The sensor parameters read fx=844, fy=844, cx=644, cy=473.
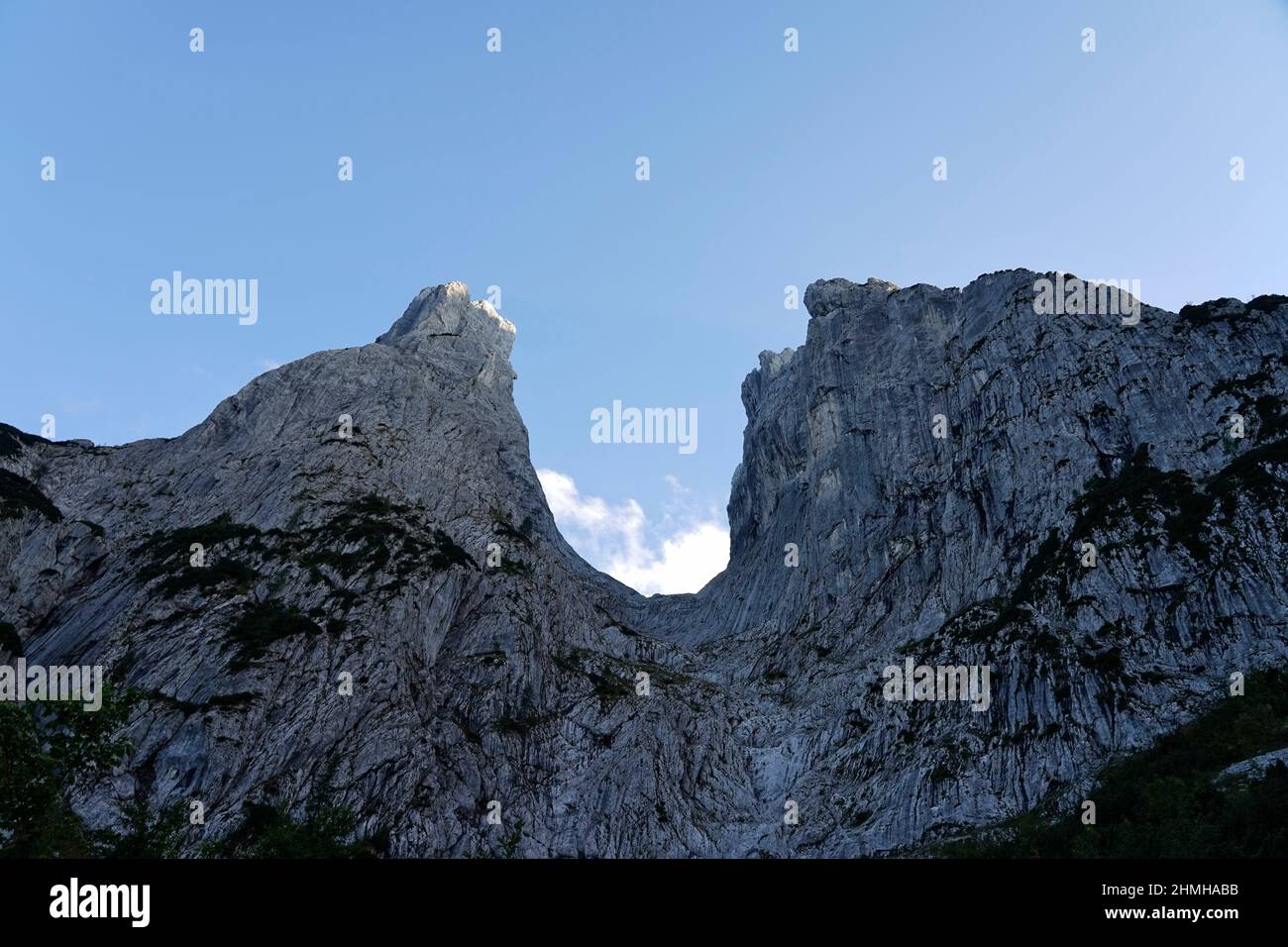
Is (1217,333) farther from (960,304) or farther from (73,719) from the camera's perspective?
(73,719)

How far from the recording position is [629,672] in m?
108

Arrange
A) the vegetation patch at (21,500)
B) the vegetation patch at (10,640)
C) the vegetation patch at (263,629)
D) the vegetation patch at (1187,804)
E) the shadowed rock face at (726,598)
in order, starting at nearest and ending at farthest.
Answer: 1. the vegetation patch at (1187,804)
2. the shadowed rock face at (726,598)
3. the vegetation patch at (263,629)
4. the vegetation patch at (10,640)
5. the vegetation patch at (21,500)

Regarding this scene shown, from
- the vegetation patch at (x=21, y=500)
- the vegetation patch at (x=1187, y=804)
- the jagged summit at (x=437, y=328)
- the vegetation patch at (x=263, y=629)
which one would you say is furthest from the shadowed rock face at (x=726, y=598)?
the jagged summit at (x=437, y=328)

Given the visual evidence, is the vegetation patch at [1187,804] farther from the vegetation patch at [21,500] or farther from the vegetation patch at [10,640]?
the vegetation patch at [21,500]

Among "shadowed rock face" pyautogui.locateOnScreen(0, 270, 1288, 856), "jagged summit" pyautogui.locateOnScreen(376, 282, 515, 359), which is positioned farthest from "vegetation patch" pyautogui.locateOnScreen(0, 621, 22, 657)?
"jagged summit" pyautogui.locateOnScreen(376, 282, 515, 359)

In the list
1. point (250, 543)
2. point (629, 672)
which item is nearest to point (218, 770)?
point (250, 543)

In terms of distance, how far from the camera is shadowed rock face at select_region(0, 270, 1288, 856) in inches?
2940

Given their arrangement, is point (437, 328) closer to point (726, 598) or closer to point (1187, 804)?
point (726, 598)

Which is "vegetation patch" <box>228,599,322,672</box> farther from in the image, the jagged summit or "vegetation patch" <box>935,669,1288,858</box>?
the jagged summit

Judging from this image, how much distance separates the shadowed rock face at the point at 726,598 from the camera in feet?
245

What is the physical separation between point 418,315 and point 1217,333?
156 m

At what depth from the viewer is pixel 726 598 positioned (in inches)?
5674

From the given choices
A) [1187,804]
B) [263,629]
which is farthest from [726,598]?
[1187,804]
